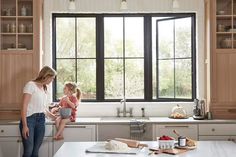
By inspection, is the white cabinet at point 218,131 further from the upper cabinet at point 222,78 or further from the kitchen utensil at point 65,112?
the kitchen utensil at point 65,112

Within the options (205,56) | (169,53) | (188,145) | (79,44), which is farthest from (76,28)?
(188,145)

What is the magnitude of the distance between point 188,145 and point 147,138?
5.84ft

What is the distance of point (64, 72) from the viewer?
6.00 m

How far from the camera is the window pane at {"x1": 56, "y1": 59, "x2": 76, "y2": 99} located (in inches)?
236

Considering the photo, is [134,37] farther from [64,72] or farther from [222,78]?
[222,78]

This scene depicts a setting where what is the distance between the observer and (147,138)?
5191 millimetres

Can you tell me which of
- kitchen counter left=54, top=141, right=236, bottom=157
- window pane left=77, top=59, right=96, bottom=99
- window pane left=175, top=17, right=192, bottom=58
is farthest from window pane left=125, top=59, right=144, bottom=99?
kitchen counter left=54, top=141, right=236, bottom=157

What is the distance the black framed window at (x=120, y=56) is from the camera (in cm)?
598

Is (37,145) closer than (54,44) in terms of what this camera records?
Yes

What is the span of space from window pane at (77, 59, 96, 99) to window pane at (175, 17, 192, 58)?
1326 millimetres

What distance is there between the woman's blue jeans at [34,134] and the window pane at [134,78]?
1665 mm

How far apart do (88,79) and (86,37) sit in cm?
65

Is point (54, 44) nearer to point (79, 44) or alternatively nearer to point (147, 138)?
point (79, 44)

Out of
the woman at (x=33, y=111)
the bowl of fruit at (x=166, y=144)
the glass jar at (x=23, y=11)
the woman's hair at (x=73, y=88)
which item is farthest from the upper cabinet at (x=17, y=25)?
the bowl of fruit at (x=166, y=144)
